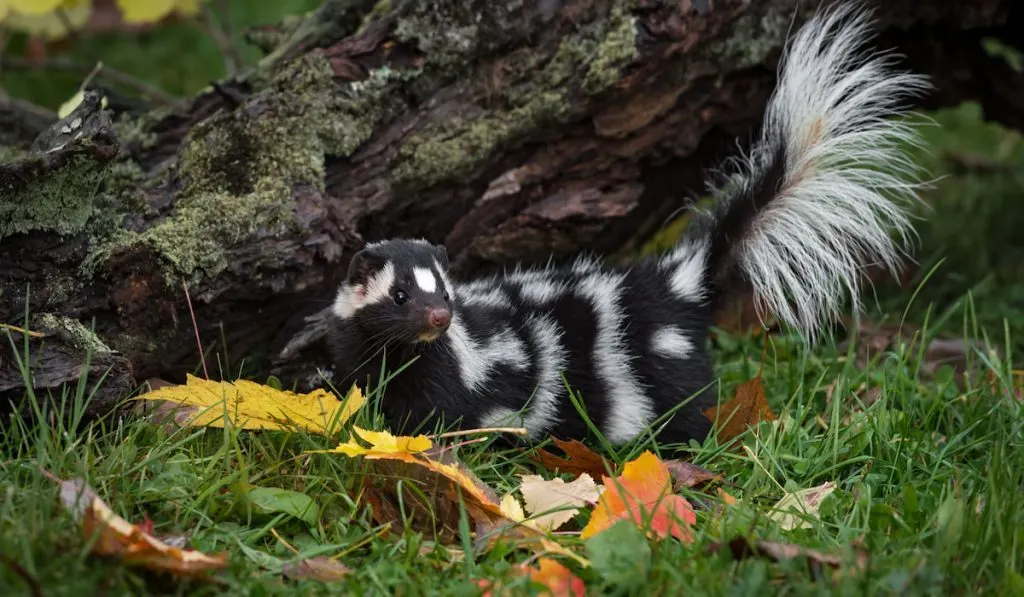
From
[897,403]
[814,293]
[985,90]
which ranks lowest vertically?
[897,403]

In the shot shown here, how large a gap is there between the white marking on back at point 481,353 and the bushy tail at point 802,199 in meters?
0.82

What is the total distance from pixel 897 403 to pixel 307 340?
91.5 inches

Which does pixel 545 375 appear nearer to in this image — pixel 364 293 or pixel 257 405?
pixel 364 293

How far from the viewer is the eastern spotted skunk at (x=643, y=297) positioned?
4.05 metres

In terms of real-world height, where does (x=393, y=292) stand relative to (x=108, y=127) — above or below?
below

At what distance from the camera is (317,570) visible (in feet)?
9.63

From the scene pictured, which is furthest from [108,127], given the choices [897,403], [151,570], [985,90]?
[985,90]

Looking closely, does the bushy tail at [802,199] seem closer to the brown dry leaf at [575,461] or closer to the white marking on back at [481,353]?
the white marking on back at [481,353]

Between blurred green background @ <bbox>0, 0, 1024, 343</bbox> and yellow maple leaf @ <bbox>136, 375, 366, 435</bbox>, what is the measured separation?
2537 millimetres

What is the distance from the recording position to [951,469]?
3594 millimetres

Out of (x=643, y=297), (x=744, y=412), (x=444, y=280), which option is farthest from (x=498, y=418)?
(x=744, y=412)

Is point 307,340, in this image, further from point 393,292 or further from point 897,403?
point 897,403

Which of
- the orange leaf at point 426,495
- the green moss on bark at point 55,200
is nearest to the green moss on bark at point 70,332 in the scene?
the green moss on bark at point 55,200

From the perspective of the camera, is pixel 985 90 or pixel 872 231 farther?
pixel 985 90
